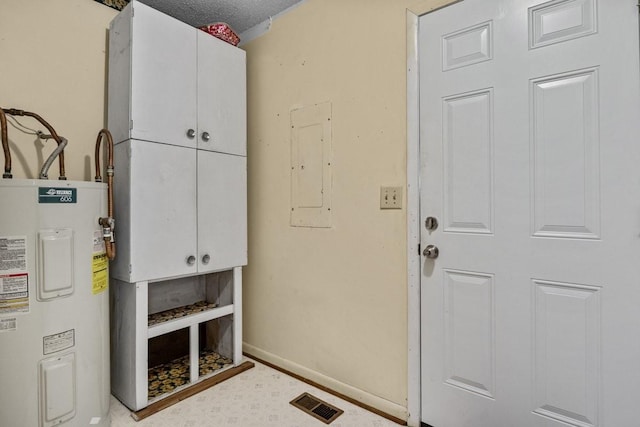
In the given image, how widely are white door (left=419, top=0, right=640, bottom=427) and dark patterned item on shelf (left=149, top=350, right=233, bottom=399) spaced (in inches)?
52.5

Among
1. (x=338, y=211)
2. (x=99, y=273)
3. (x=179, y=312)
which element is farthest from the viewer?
(x=179, y=312)

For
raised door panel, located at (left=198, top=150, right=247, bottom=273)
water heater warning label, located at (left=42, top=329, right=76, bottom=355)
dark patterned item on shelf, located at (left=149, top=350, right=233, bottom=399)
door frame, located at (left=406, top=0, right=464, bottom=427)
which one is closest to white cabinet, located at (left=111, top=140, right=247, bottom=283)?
raised door panel, located at (left=198, top=150, right=247, bottom=273)

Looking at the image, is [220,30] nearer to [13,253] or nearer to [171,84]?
[171,84]

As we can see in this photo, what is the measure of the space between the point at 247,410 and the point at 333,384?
496 millimetres

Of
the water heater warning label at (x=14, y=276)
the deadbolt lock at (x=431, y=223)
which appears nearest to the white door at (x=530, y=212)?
the deadbolt lock at (x=431, y=223)

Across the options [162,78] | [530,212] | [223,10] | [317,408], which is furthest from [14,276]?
[530,212]

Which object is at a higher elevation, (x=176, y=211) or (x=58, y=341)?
(x=176, y=211)

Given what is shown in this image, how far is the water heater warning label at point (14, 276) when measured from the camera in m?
1.32

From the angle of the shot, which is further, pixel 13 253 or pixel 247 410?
pixel 247 410

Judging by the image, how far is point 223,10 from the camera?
7.45 ft

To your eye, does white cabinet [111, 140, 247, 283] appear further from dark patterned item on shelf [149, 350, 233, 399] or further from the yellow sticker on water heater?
dark patterned item on shelf [149, 350, 233, 399]

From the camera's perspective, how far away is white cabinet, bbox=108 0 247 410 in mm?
1790

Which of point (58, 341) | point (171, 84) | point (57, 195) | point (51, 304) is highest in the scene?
point (171, 84)

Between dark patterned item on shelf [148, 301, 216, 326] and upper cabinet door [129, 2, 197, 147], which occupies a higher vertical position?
upper cabinet door [129, 2, 197, 147]
